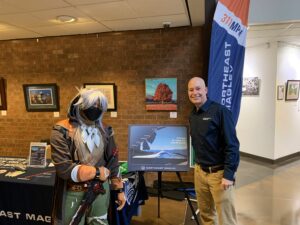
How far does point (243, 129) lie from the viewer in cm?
637

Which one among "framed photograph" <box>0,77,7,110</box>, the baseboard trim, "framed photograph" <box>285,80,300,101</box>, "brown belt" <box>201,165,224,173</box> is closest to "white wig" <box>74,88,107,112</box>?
"brown belt" <box>201,165,224,173</box>

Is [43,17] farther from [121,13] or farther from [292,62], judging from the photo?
[292,62]

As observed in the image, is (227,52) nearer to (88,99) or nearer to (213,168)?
(213,168)

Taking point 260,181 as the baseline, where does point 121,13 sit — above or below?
above

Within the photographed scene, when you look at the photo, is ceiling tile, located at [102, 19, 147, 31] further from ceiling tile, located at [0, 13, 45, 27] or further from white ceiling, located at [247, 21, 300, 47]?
white ceiling, located at [247, 21, 300, 47]

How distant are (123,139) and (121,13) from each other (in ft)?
6.48

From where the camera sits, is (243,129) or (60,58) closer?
(60,58)

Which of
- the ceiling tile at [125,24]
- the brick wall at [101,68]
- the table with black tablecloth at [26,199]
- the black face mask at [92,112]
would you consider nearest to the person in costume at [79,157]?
the black face mask at [92,112]

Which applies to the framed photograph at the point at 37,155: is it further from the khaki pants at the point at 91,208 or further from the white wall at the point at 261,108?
the white wall at the point at 261,108

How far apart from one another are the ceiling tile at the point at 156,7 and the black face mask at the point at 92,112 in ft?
5.29

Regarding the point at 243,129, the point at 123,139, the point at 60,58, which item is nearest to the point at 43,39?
the point at 60,58

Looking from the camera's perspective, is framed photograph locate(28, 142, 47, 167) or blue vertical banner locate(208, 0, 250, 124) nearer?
framed photograph locate(28, 142, 47, 167)

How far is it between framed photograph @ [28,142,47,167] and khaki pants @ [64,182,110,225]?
A: 1.28 m

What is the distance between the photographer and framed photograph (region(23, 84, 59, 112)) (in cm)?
438
